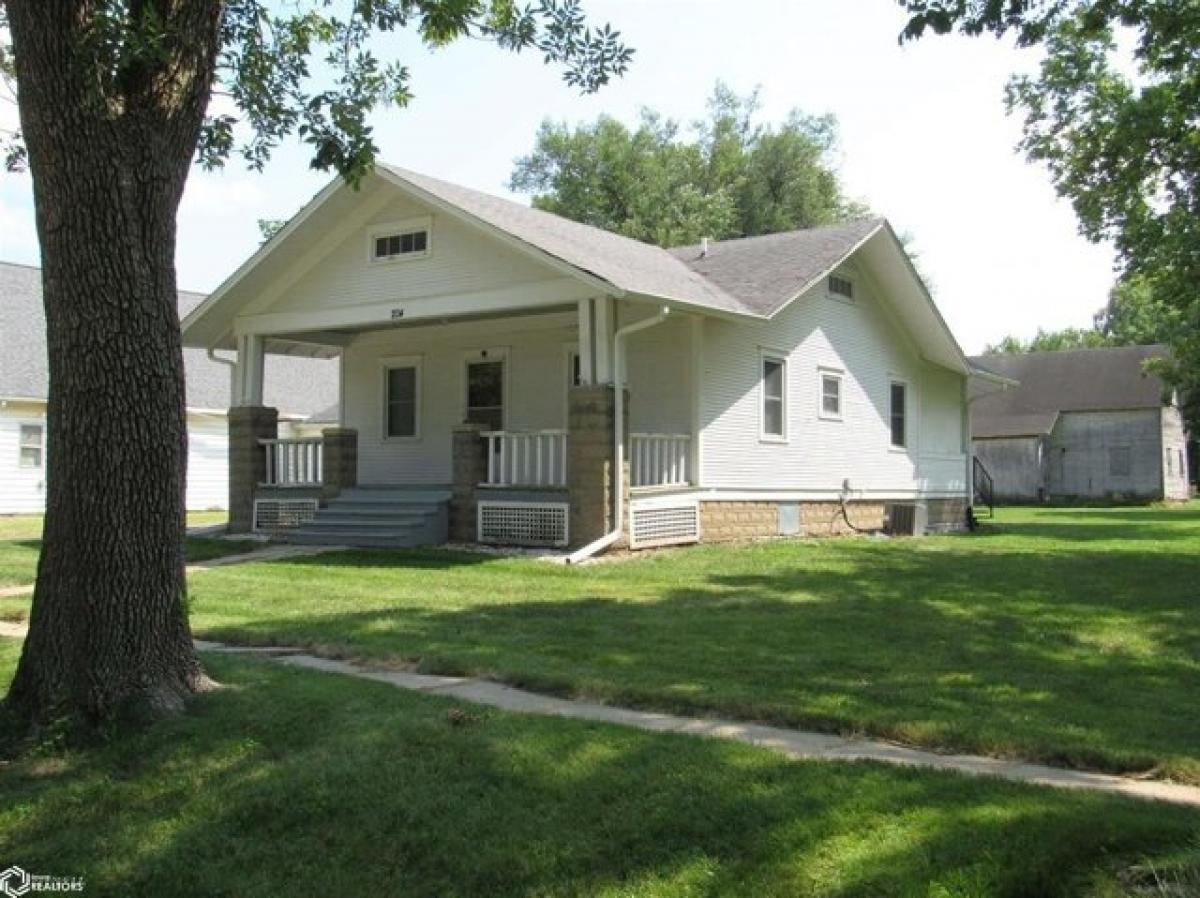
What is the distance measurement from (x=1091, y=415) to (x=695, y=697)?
144ft

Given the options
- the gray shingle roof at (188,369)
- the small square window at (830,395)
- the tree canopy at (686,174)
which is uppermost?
the tree canopy at (686,174)

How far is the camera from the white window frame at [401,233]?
16.6 metres

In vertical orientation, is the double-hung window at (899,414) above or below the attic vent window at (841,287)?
below

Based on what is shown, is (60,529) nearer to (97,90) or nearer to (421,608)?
(97,90)

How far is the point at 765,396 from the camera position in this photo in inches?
709

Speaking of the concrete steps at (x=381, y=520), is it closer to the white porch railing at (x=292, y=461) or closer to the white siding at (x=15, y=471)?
the white porch railing at (x=292, y=461)

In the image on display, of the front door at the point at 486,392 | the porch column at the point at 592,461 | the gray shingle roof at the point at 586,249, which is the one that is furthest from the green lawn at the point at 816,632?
the front door at the point at 486,392

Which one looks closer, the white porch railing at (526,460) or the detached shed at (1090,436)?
the white porch railing at (526,460)

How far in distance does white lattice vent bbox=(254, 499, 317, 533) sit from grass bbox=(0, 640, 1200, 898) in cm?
1278

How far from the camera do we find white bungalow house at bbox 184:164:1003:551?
15008 millimetres

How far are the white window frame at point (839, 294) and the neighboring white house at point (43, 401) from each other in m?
13.8

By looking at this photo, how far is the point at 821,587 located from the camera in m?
11.8

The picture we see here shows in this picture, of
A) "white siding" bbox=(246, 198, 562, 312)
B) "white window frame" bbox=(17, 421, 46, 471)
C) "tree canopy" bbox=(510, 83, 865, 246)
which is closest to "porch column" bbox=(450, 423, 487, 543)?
"white siding" bbox=(246, 198, 562, 312)

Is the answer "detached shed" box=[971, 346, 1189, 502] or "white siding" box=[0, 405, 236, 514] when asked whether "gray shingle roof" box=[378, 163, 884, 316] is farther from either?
"detached shed" box=[971, 346, 1189, 502]
